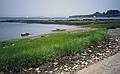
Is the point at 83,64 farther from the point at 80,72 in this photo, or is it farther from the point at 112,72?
the point at 112,72

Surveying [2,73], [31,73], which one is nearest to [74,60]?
[31,73]

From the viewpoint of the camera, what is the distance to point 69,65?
15.6 metres

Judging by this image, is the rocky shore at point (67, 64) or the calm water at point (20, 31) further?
the calm water at point (20, 31)

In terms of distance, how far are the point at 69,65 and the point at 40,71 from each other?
7.81 feet

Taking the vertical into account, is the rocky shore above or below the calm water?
above

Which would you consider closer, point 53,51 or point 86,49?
point 53,51

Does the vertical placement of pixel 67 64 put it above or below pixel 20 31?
above

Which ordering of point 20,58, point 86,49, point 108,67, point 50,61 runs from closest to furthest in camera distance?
point 108,67
point 20,58
point 50,61
point 86,49

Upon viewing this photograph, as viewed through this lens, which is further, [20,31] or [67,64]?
[20,31]

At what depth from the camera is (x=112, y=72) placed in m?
12.8

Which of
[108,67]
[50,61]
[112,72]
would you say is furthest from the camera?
[50,61]

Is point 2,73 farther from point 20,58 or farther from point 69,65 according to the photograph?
point 69,65

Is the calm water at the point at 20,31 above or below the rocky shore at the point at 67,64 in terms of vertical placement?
below

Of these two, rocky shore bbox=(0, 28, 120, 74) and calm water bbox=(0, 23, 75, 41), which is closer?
rocky shore bbox=(0, 28, 120, 74)
